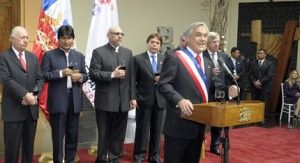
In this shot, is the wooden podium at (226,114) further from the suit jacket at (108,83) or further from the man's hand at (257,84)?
the man's hand at (257,84)

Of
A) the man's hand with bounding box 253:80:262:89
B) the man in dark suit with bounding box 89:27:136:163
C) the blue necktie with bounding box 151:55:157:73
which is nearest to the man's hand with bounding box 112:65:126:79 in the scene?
the man in dark suit with bounding box 89:27:136:163

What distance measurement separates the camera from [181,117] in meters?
2.70

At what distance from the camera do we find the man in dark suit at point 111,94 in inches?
162

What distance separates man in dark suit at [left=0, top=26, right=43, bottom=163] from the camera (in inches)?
139

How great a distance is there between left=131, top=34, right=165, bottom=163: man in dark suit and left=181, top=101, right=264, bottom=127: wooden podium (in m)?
1.95

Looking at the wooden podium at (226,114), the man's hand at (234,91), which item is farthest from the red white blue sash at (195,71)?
the wooden podium at (226,114)

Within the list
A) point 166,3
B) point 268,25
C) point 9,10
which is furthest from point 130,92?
Result: point 268,25

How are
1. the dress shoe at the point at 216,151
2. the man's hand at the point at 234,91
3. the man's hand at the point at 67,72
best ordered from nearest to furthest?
1. the man's hand at the point at 234,91
2. the man's hand at the point at 67,72
3. the dress shoe at the point at 216,151

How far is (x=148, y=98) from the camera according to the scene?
4543mm

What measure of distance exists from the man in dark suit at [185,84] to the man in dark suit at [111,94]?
124 cm

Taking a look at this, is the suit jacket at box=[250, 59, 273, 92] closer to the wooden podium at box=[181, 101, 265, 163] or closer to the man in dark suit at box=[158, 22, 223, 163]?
the man in dark suit at box=[158, 22, 223, 163]

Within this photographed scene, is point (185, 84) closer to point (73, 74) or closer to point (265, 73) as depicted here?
point (73, 74)

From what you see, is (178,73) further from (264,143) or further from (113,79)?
(264,143)

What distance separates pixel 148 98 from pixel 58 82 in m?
1.05
